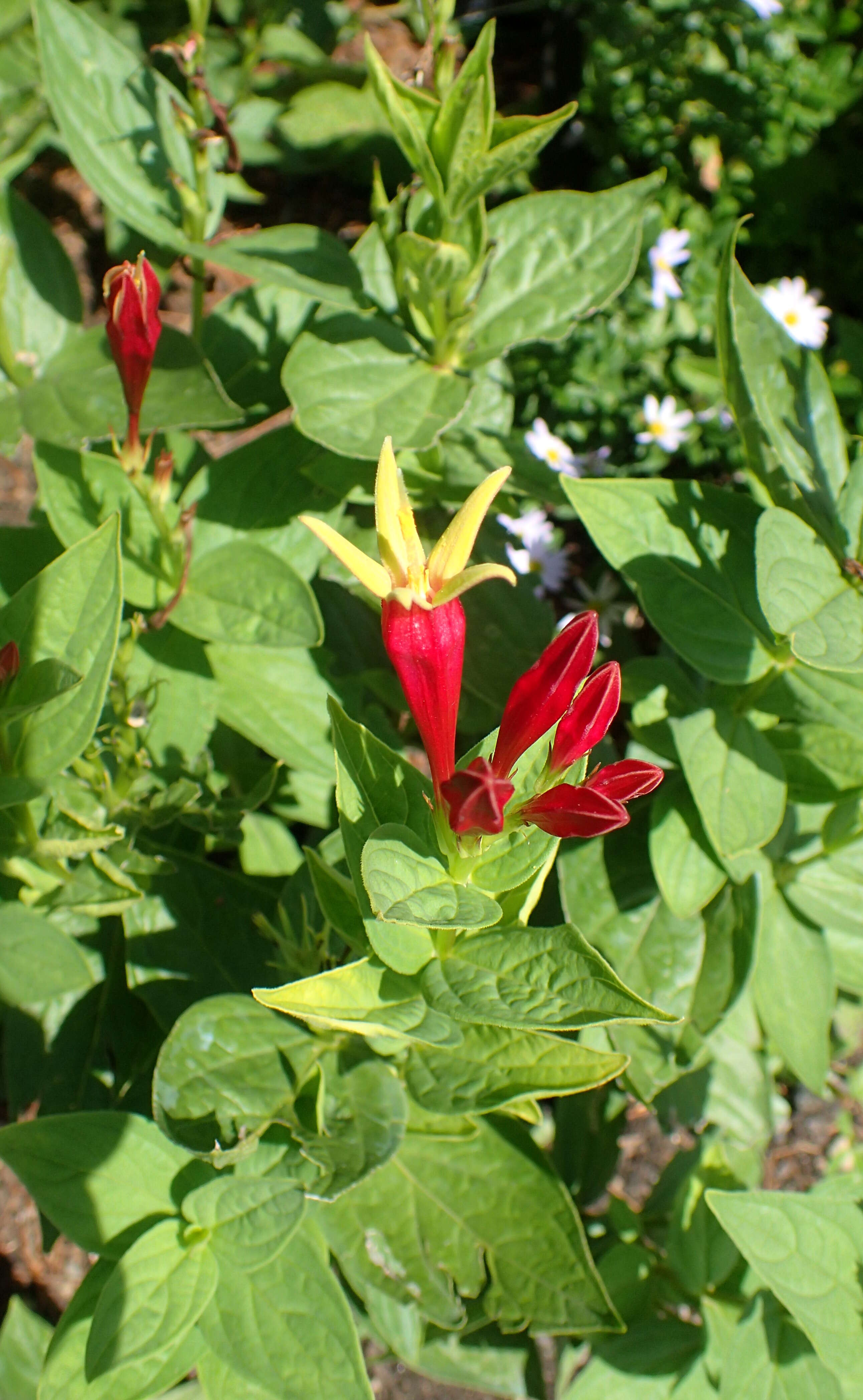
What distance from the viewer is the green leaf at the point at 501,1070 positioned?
1108 mm

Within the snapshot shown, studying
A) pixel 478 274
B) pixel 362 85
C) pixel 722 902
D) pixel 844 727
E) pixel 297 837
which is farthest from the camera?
pixel 362 85

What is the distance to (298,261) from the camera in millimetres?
1515

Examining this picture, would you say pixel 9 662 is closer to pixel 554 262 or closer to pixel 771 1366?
pixel 554 262

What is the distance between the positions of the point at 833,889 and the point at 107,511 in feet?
4.22

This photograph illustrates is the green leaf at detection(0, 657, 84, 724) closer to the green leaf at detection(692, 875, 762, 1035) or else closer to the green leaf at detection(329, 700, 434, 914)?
the green leaf at detection(329, 700, 434, 914)

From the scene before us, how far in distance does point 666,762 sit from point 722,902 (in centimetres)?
23

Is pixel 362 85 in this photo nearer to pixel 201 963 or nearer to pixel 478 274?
pixel 478 274

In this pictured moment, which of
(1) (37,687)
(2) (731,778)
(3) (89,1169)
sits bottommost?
(3) (89,1169)

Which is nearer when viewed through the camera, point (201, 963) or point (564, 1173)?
point (201, 963)

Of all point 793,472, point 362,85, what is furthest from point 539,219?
point 362,85

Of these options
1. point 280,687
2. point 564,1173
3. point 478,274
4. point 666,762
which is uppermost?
point 478,274

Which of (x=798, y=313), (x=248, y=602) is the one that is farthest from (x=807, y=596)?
(x=798, y=313)

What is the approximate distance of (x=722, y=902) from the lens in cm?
155

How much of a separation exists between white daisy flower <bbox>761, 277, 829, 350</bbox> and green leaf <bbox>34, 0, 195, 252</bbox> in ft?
5.01
